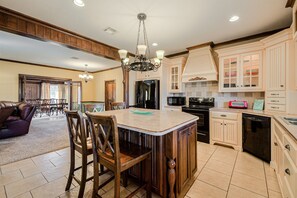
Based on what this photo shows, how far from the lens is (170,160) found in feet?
4.72

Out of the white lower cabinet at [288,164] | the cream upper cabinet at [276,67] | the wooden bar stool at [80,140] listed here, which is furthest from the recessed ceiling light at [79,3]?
the cream upper cabinet at [276,67]

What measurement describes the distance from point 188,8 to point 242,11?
96 cm

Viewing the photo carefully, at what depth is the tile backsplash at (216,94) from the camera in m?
3.33

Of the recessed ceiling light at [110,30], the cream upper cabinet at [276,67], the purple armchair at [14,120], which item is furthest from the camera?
the purple armchair at [14,120]

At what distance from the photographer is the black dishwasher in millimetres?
2440

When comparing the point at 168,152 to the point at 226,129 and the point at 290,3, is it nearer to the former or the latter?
the point at 226,129

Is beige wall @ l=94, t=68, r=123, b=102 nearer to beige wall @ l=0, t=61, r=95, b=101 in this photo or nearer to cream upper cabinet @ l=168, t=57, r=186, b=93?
beige wall @ l=0, t=61, r=95, b=101

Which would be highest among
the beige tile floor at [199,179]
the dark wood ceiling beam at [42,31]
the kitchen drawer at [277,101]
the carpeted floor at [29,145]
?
the dark wood ceiling beam at [42,31]

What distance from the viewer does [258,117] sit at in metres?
2.59

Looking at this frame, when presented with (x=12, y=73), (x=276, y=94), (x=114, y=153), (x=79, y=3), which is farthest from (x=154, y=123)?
(x=12, y=73)

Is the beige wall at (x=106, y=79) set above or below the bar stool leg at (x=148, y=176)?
above

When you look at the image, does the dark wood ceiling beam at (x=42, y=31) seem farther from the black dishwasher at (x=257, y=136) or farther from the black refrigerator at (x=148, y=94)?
the black dishwasher at (x=257, y=136)

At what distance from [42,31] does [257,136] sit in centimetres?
465

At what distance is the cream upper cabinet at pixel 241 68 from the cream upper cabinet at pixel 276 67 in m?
0.25
